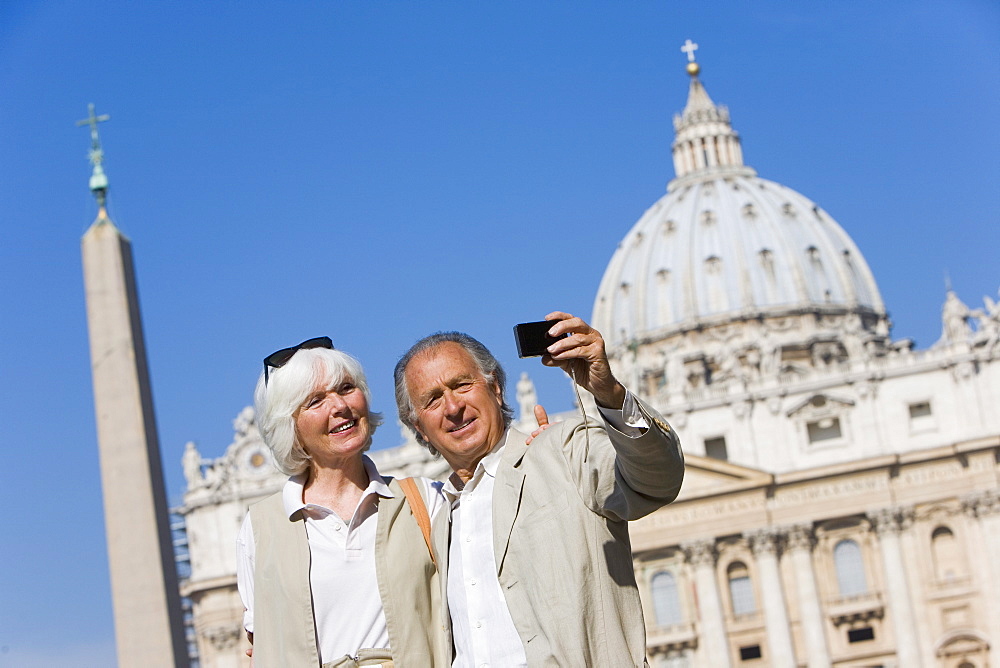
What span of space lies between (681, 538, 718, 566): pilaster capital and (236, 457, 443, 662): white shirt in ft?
145

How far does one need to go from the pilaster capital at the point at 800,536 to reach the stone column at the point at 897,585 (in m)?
1.90

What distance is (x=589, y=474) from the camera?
498cm

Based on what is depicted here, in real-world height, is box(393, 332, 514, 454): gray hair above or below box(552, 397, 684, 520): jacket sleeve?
above

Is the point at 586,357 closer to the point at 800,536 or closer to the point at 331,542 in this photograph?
the point at 331,542

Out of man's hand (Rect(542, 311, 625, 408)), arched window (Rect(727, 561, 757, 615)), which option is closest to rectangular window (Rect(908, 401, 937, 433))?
arched window (Rect(727, 561, 757, 615))

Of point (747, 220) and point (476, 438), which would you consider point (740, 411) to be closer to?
point (747, 220)

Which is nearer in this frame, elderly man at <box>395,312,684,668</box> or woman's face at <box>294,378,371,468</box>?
elderly man at <box>395,312,684,668</box>

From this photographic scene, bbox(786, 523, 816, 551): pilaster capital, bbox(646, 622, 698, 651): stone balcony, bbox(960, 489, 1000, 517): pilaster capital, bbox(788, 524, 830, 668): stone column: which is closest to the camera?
bbox(960, 489, 1000, 517): pilaster capital

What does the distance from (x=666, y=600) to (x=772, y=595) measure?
10.6ft

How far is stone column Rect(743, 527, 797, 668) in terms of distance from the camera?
47.9 m

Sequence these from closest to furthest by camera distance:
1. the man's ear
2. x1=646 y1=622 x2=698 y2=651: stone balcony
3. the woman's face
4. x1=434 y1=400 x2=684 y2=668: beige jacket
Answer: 1. x1=434 y1=400 x2=684 y2=668: beige jacket
2. the man's ear
3. the woman's face
4. x1=646 y1=622 x2=698 y2=651: stone balcony

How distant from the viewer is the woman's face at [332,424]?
18.5ft

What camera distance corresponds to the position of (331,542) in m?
5.57

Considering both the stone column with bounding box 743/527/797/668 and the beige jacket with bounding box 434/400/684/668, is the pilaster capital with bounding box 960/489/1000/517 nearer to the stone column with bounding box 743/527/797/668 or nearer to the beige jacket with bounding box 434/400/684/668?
the stone column with bounding box 743/527/797/668
